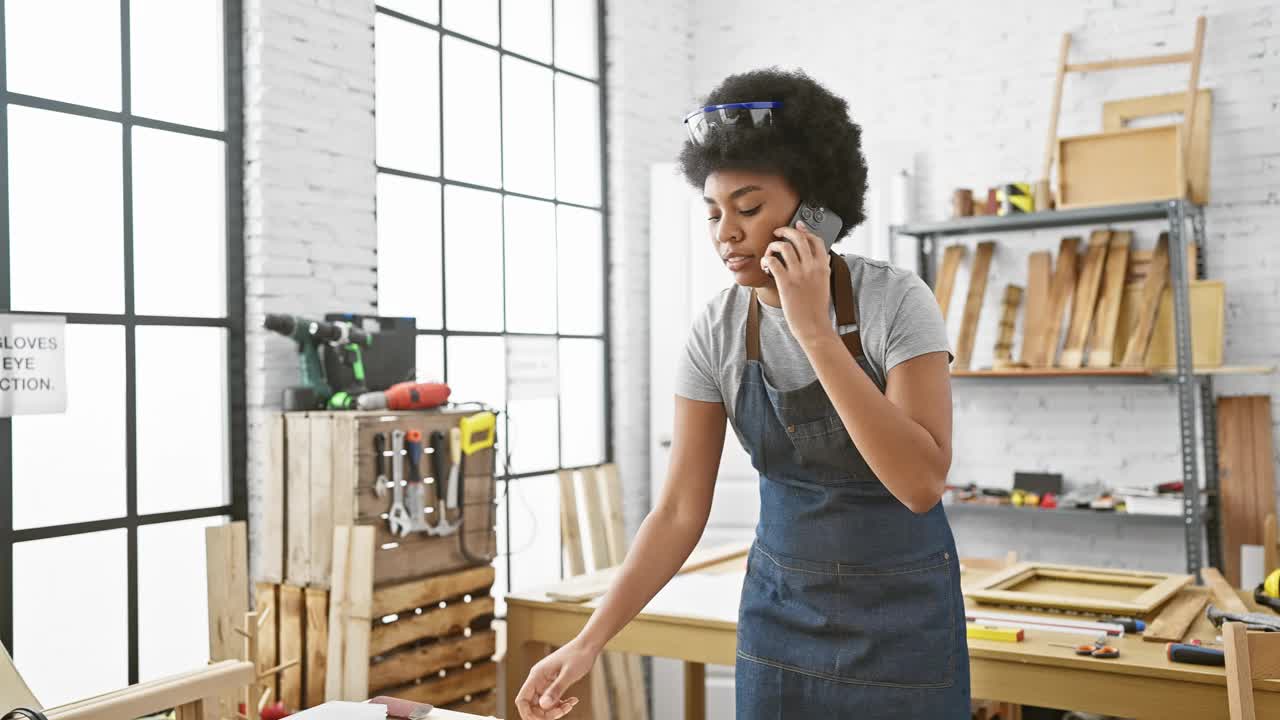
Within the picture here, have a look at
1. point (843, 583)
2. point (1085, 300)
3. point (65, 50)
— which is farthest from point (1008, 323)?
point (65, 50)

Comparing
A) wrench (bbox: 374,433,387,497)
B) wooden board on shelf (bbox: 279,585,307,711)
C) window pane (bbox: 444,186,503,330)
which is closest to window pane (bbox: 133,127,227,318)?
wrench (bbox: 374,433,387,497)

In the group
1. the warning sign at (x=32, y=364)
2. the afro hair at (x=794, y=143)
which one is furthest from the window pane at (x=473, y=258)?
the afro hair at (x=794, y=143)

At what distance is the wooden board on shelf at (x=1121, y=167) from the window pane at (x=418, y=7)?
2.48 m

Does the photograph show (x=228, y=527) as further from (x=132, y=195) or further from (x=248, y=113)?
(x=248, y=113)

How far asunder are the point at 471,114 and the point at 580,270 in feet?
3.10

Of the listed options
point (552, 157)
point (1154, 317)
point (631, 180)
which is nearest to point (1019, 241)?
point (1154, 317)

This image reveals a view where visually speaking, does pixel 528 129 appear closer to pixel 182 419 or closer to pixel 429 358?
pixel 429 358

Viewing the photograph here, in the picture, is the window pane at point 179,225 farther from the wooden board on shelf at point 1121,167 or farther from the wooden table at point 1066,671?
the wooden board on shelf at point 1121,167

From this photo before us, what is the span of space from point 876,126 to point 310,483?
10.7ft

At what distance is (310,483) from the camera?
301 cm

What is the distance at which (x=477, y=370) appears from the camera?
4312 mm

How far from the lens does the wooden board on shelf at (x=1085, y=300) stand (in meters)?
4.38

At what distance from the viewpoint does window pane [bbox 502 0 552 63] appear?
15.0 feet

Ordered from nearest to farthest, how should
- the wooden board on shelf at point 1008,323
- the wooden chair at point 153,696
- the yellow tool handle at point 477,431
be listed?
the wooden chair at point 153,696
the yellow tool handle at point 477,431
the wooden board on shelf at point 1008,323
